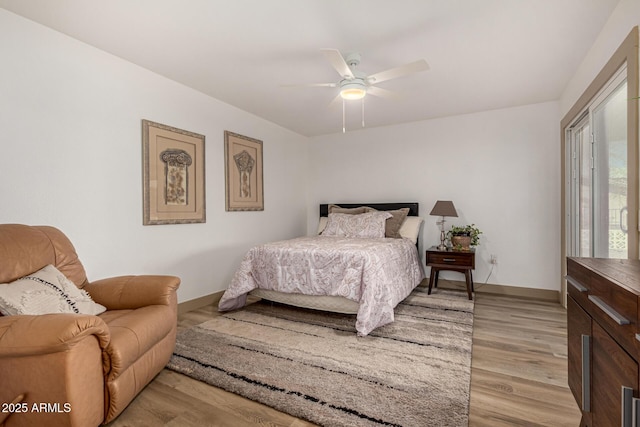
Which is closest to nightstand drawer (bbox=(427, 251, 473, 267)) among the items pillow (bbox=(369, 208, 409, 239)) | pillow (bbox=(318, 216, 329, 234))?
pillow (bbox=(369, 208, 409, 239))

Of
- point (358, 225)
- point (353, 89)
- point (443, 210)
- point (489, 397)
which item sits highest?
point (353, 89)

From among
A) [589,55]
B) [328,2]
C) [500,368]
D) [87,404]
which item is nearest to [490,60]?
[589,55]

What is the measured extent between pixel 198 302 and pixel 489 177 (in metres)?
4.08

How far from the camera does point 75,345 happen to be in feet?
4.32

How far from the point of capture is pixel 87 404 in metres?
1.39

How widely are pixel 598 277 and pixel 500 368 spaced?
139 centimetres

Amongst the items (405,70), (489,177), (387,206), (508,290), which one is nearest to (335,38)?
(405,70)

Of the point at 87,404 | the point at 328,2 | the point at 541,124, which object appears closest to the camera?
the point at 87,404

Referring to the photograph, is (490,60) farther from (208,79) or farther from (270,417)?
(270,417)

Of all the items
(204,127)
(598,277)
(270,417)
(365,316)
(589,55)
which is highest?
(589,55)

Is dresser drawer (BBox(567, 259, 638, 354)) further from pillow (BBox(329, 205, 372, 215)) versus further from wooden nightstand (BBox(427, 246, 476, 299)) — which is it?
pillow (BBox(329, 205, 372, 215))

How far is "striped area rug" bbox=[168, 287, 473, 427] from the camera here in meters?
1.68

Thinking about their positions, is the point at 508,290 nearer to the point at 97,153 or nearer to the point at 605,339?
the point at 605,339

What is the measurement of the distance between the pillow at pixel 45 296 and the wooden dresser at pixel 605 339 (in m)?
2.45
